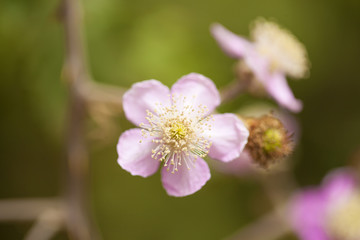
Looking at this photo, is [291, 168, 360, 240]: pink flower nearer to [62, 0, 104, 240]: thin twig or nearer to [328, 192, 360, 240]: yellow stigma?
[328, 192, 360, 240]: yellow stigma

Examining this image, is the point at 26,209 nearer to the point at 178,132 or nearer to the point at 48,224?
the point at 48,224

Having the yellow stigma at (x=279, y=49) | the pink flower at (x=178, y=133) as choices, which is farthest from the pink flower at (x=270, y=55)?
the pink flower at (x=178, y=133)

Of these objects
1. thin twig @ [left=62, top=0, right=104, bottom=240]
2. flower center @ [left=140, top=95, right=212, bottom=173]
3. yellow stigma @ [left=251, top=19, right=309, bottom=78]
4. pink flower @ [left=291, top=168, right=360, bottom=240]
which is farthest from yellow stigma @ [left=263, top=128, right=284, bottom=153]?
pink flower @ [left=291, top=168, right=360, bottom=240]

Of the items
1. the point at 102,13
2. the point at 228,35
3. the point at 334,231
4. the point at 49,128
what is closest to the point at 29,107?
the point at 49,128

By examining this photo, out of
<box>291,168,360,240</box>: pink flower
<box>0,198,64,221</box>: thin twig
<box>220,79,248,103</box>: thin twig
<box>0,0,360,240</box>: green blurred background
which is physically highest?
<box>0,0,360,240</box>: green blurred background

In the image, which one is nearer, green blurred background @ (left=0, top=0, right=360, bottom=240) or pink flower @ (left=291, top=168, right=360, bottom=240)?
green blurred background @ (left=0, top=0, right=360, bottom=240)

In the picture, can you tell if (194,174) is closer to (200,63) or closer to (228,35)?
(228,35)

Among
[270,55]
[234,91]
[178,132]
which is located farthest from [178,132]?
[270,55]
